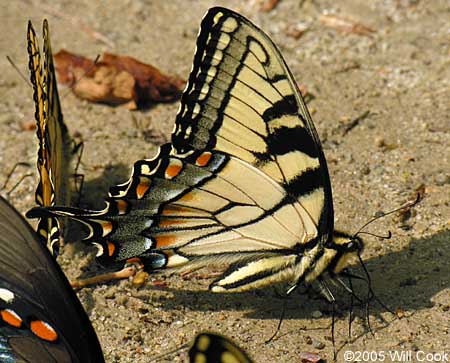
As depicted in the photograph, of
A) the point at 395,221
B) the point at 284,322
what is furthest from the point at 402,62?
the point at 284,322

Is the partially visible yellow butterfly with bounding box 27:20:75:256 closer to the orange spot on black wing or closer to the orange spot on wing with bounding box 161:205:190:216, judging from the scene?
the orange spot on black wing

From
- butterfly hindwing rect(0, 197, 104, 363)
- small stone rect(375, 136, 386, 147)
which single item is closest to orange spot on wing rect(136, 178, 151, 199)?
butterfly hindwing rect(0, 197, 104, 363)

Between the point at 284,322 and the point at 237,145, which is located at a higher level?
the point at 237,145

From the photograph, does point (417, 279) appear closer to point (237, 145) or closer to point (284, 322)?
point (284, 322)

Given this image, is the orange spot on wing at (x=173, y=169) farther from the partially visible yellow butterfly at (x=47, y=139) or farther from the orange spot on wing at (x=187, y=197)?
the partially visible yellow butterfly at (x=47, y=139)

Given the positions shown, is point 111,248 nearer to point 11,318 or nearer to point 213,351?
point 11,318

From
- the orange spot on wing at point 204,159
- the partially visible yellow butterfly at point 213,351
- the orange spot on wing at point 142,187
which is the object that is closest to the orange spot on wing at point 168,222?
the orange spot on wing at point 142,187

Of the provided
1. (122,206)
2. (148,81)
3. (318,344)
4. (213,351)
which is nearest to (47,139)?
(122,206)
